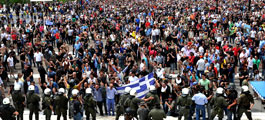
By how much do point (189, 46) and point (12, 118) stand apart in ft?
31.7

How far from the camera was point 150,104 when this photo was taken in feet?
38.6

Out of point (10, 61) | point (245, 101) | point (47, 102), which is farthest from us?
point (10, 61)

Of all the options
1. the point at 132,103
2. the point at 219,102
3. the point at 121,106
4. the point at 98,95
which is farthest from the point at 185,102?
the point at 98,95

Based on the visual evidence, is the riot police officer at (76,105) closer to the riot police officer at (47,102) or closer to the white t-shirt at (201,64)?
the riot police officer at (47,102)

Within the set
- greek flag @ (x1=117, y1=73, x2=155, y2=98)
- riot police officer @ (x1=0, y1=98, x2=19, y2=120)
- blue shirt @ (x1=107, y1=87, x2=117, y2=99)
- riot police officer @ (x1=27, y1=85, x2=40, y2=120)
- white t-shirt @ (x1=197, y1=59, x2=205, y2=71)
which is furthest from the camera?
white t-shirt @ (x1=197, y1=59, x2=205, y2=71)

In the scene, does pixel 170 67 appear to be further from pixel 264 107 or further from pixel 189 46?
pixel 264 107

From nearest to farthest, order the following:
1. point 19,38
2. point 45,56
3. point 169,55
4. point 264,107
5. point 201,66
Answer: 1. point 264,107
2. point 201,66
3. point 169,55
4. point 45,56
5. point 19,38

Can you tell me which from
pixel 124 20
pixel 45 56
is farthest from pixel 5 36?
pixel 124 20

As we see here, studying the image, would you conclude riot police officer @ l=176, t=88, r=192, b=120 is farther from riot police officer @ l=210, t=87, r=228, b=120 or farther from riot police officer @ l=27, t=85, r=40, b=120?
riot police officer @ l=27, t=85, r=40, b=120

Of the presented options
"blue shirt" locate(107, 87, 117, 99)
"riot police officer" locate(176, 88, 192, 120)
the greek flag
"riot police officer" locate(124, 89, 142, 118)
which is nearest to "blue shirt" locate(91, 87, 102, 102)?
"blue shirt" locate(107, 87, 117, 99)

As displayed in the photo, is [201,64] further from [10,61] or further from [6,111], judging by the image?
[10,61]

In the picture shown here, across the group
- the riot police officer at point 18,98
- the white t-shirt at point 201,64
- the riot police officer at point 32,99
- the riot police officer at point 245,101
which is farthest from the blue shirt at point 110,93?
the white t-shirt at point 201,64

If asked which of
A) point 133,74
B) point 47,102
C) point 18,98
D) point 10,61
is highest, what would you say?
point 10,61

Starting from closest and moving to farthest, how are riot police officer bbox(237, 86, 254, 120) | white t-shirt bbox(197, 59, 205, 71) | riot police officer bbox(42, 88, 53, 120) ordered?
1. riot police officer bbox(237, 86, 254, 120)
2. riot police officer bbox(42, 88, 53, 120)
3. white t-shirt bbox(197, 59, 205, 71)
